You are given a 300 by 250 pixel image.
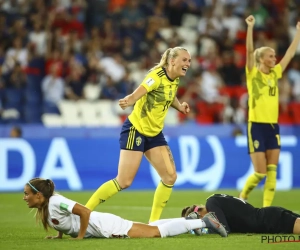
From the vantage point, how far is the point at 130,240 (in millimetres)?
8016

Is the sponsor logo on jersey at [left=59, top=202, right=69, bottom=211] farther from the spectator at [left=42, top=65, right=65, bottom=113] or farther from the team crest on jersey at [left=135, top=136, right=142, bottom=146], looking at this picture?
the spectator at [left=42, top=65, right=65, bottom=113]

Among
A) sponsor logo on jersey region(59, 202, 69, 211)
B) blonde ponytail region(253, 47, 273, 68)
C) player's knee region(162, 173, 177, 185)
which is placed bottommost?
sponsor logo on jersey region(59, 202, 69, 211)

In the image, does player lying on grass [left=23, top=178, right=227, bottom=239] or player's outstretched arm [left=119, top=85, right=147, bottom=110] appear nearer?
player lying on grass [left=23, top=178, right=227, bottom=239]

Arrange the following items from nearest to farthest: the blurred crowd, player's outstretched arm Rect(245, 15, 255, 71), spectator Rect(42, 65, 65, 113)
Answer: player's outstretched arm Rect(245, 15, 255, 71) → spectator Rect(42, 65, 65, 113) → the blurred crowd

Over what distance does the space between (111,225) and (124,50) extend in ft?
40.0

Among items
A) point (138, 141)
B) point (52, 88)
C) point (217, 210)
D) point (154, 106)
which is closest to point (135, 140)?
point (138, 141)

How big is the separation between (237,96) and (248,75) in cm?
821

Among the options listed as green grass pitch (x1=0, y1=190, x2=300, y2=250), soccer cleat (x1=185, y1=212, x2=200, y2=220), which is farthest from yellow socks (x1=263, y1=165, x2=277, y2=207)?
soccer cleat (x1=185, y1=212, x2=200, y2=220)

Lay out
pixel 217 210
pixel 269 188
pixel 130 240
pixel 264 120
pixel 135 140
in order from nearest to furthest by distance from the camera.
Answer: pixel 130 240 < pixel 217 210 < pixel 135 140 < pixel 269 188 < pixel 264 120

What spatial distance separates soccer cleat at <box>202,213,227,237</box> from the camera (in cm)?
812

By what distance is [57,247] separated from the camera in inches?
295

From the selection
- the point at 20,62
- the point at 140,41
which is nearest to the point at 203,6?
the point at 140,41

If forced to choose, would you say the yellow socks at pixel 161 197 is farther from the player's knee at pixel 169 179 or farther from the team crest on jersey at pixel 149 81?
the team crest on jersey at pixel 149 81

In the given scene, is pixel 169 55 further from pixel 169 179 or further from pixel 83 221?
pixel 83 221
